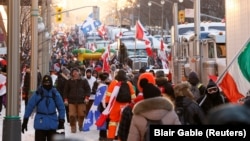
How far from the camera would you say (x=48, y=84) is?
10.7m

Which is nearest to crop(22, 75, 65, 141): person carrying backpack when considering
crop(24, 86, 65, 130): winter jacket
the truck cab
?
crop(24, 86, 65, 130): winter jacket

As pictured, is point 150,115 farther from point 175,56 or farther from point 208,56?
point 175,56

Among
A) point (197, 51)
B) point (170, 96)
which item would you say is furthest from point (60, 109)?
point (197, 51)

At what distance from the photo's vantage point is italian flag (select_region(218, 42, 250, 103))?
30.6ft

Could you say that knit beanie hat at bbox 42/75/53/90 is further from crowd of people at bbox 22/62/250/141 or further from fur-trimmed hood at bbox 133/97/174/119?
fur-trimmed hood at bbox 133/97/174/119

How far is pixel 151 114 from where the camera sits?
6.80 m

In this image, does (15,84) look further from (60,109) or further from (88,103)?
(88,103)

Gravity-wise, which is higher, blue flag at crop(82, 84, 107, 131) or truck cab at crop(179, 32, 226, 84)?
truck cab at crop(179, 32, 226, 84)

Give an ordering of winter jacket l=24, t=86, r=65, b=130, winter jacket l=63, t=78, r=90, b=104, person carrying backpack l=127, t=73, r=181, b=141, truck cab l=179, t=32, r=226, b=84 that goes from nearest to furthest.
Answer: person carrying backpack l=127, t=73, r=181, b=141 → winter jacket l=24, t=86, r=65, b=130 → winter jacket l=63, t=78, r=90, b=104 → truck cab l=179, t=32, r=226, b=84

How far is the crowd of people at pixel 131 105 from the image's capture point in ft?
22.3

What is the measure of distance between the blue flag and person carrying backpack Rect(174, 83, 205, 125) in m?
6.54

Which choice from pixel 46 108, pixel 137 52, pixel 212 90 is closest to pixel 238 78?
pixel 212 90

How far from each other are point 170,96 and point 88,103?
8426 mm

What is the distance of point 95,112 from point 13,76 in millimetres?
5010
